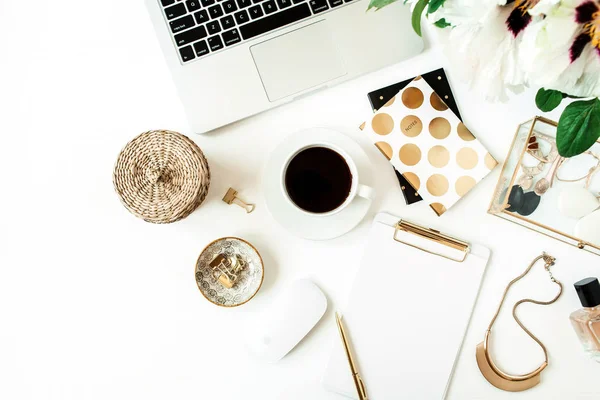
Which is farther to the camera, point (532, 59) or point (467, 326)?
point (467, 326)

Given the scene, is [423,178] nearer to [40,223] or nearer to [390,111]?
[390,111]

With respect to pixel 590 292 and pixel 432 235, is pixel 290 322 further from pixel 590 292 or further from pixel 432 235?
pixel 590 292

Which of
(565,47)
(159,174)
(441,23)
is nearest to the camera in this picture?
(565,47)

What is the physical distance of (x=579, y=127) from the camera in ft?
1.49

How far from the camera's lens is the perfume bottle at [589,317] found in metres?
0.63

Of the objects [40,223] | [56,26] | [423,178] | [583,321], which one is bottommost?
[583,321]

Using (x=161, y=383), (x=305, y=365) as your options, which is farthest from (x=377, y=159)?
(x=161, y=383)

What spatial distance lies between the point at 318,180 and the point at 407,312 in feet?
0.72

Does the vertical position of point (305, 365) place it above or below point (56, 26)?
below

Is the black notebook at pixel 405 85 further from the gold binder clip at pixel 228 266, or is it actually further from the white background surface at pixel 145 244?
the gold binder clip at pixel 228 266

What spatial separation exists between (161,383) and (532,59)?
1.99ft

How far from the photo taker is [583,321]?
0.64 meters

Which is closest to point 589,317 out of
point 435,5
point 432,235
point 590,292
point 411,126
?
point 590,292

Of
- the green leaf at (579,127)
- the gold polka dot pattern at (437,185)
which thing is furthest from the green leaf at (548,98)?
the gold polka dot pattern at (437,185)
